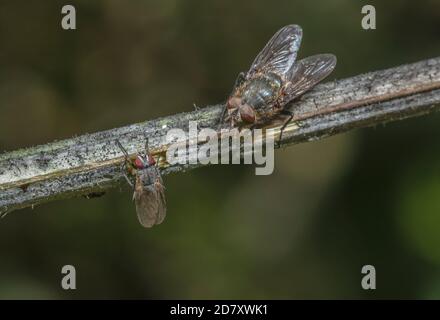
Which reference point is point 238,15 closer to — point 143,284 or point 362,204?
point 362,204

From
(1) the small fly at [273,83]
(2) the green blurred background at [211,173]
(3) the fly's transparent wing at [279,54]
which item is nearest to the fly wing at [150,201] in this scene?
(1) the small fly at [273,83]

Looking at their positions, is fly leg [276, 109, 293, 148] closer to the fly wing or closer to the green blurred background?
the fly wing

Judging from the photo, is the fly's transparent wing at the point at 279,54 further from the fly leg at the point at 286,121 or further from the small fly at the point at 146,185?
the small fly at the point at 146,185

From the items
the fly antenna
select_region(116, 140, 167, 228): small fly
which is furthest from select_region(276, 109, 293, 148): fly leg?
the fly antenna
